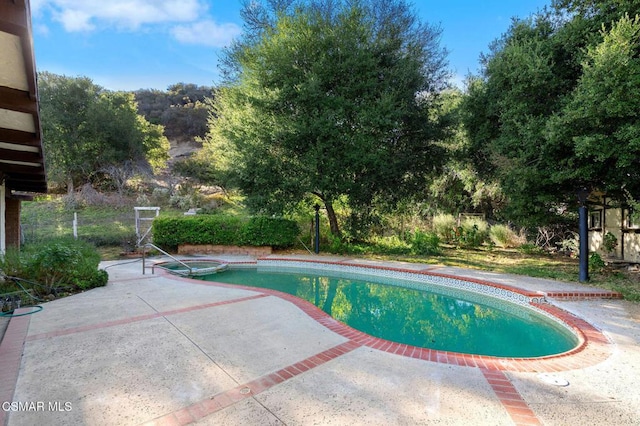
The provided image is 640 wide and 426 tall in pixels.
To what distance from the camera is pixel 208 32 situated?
1455 centimetres

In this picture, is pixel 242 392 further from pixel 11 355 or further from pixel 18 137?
pixel 18 137

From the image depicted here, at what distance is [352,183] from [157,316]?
7.44 m

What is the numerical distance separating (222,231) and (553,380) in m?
11.1

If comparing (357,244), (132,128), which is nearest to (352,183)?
(357,244)

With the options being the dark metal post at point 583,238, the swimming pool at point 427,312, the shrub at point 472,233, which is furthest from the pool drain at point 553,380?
the shrub at point 472,233

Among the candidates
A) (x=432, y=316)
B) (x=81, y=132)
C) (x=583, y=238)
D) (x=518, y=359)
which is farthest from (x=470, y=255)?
(x=81, y=132)

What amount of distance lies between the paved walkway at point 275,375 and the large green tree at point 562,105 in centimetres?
358

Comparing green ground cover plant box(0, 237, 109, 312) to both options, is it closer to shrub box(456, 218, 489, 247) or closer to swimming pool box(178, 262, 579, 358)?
swimming pool box(178, 262, 579, 358)

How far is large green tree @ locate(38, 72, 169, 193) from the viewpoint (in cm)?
1988

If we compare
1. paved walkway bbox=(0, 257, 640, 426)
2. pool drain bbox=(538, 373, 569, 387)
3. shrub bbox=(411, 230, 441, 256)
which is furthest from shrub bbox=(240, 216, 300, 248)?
pool drain bbox=(538, 373, 569, 387)

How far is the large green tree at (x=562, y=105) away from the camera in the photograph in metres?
5.98

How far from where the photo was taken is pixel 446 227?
1420cm

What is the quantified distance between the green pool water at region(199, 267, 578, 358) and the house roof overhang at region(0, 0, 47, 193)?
196 inches


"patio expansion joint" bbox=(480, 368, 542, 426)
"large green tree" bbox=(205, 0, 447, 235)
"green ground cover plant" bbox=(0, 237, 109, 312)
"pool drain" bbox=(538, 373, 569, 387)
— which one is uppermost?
"large green tree" bbox=(205, 0, 447, 235)
